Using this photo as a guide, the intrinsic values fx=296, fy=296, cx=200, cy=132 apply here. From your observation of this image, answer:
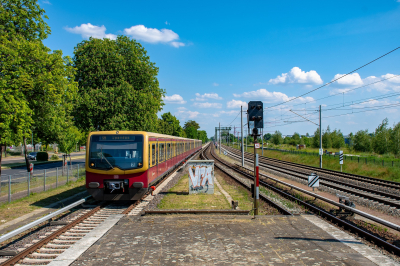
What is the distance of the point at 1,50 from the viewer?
13.9 meters

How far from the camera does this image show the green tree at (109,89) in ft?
83.0

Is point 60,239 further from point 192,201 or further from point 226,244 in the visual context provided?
point 192,201

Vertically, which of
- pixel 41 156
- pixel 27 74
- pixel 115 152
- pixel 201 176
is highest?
pixel 27 74

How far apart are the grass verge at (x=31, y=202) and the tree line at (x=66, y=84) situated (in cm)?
341

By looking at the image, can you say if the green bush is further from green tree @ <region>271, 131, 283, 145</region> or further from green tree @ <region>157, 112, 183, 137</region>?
green tree @ <region>271, 131, 283, 145</region>

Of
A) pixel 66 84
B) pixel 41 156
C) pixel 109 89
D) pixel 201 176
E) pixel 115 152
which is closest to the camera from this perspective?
pixel 115 152

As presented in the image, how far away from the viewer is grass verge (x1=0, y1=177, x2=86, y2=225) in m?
10.3

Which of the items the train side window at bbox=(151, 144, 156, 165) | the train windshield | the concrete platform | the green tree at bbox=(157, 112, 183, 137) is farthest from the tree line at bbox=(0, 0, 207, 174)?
the green tree at bbox=(157, 112, 183, 137)

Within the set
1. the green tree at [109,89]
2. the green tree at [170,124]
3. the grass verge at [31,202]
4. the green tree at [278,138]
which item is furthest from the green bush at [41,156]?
the green tree at [278,138]

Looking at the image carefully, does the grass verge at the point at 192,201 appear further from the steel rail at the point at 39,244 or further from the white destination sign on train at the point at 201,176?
the steel rail at the point at 39,244

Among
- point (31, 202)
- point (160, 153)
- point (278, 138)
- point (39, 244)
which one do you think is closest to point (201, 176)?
point (160, 153)

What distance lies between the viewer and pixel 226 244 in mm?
6660

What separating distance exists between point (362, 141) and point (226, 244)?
64159mm

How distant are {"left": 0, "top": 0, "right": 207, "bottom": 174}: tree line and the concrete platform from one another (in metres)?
10.3
